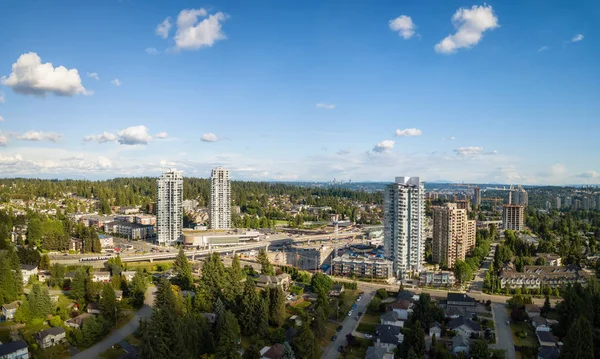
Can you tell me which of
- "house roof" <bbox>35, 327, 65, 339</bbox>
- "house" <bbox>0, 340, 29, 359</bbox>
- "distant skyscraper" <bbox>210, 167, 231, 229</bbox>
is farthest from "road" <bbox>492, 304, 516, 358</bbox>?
"distant skyscraper" <bbox>210, 167, 231, 229</bbox>

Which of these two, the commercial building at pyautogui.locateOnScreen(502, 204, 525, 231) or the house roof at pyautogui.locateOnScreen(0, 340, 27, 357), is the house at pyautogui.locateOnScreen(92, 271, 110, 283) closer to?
the house roof at pyautogui.locateOnScreen(0, 340, 27, 357)

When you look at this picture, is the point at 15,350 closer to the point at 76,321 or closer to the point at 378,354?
the point at 76,321

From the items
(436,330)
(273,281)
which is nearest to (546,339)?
(436,330)

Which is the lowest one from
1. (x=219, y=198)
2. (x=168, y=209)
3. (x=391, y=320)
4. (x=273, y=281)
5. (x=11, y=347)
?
(x=391, y=320)

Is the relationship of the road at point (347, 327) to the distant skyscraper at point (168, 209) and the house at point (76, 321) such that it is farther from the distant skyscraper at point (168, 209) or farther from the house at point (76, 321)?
the distant skyscraper at point (168, 209)

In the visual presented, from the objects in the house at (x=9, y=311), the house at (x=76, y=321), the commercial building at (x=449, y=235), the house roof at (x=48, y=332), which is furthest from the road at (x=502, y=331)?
the house at (x=9, y=311)

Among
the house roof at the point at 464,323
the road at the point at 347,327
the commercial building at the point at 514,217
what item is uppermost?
the commercial building at the point at 514,217
